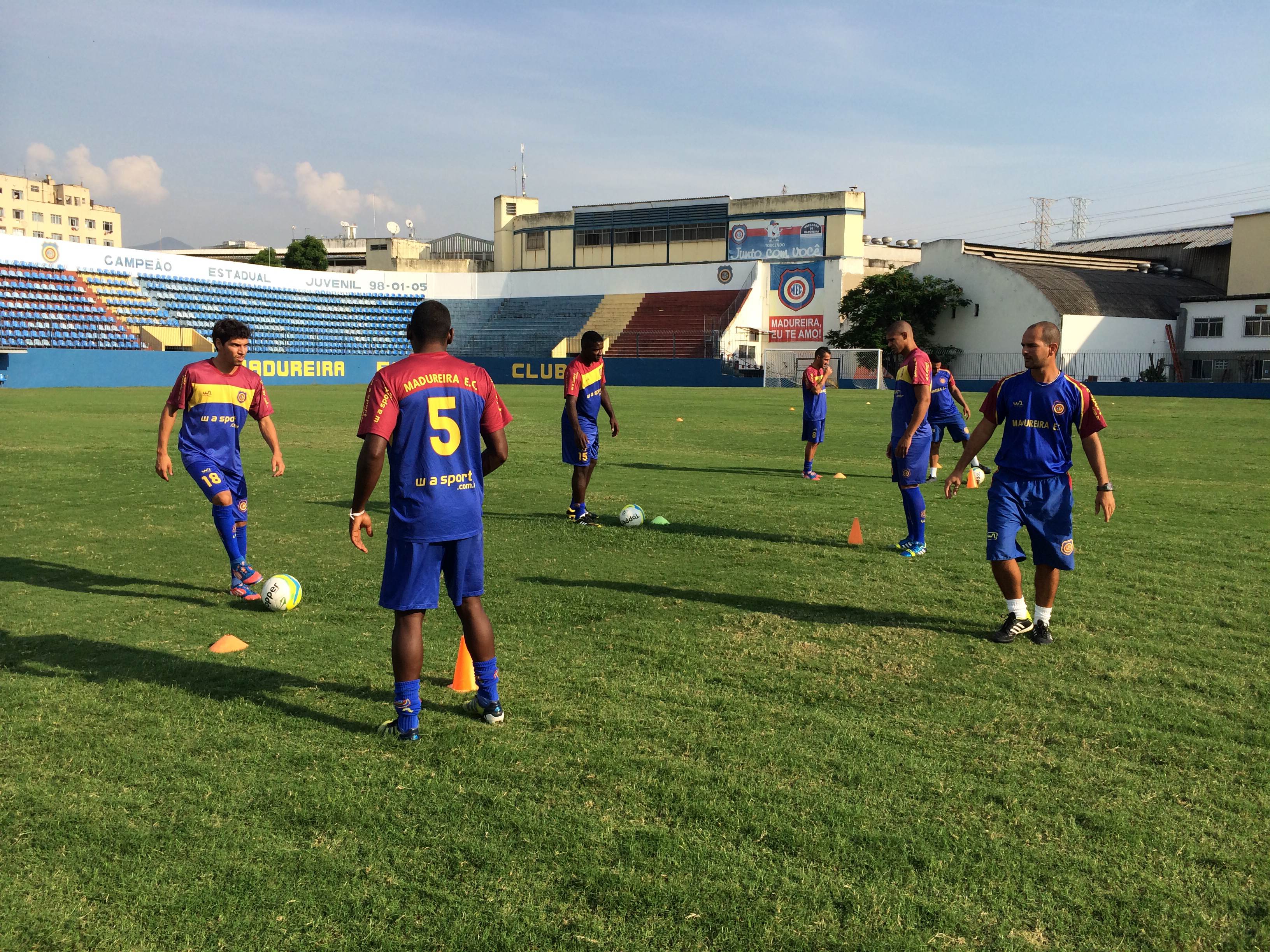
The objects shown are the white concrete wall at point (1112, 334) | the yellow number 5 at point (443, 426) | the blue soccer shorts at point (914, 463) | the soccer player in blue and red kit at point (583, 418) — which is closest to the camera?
the yellow number 5 at point (443, 426)

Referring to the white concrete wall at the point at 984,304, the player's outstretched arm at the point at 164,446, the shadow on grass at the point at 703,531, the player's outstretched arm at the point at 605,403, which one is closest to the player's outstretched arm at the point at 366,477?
the player's outstretched arm at the point at 164,446

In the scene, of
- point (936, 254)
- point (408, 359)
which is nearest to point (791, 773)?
point (408, 359)

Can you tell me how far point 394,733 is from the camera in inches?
183

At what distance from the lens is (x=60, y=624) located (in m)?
6.50

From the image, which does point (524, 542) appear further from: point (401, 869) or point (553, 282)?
point (553, 282)

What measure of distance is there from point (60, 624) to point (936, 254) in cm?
5525

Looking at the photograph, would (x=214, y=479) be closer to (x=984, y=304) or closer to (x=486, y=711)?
(x=486, y=711)

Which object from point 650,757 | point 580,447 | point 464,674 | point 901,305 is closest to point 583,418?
point 580,447

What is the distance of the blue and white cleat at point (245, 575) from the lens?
740 cm

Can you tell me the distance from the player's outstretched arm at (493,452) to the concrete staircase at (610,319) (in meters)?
52.6

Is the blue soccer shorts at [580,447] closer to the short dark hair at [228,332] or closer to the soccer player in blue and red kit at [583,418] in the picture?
the soccer player in blue and red kit at [583,418]

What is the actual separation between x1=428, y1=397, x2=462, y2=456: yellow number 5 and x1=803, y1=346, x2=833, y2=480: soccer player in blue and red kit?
33.8ft

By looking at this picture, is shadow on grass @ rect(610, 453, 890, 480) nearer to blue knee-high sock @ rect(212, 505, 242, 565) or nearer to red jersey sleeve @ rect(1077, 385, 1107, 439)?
red jersey sleeve @ rect(1077, 385, 1107, 439)

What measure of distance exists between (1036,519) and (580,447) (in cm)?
→ 529
